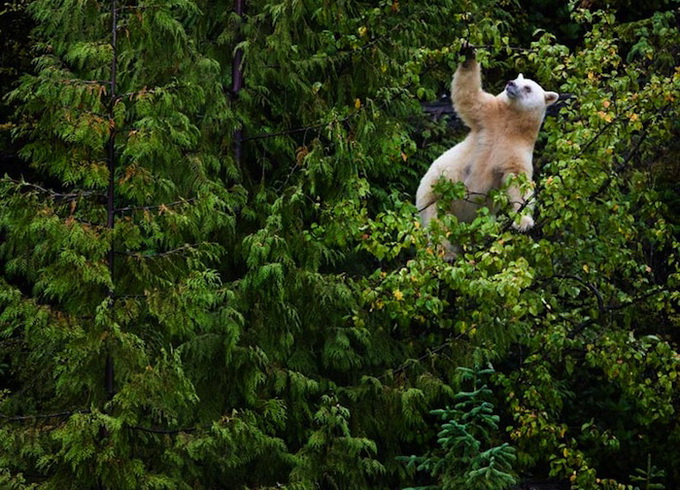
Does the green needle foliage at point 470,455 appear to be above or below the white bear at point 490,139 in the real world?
below

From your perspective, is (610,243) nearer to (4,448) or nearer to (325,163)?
(325,163)

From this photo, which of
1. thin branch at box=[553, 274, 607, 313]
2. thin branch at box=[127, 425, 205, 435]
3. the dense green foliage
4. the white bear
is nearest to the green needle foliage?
the dense green foliage

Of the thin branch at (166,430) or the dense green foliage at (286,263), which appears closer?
the dense green foliage at (286,263)

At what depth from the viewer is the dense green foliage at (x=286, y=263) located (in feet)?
16.6

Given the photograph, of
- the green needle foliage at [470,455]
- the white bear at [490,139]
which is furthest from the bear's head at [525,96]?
the green needle foliage at [470,455]

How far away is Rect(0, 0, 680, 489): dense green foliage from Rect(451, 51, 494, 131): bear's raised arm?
20cm

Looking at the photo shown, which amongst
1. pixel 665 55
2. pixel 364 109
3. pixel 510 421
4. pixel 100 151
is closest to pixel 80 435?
pixel 100 151

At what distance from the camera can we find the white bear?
6.54m

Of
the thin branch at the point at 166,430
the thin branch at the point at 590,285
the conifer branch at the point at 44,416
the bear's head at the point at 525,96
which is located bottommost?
the thin branch at the point at 590,285

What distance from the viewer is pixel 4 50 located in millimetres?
10070

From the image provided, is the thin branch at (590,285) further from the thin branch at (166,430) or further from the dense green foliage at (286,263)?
the thin branch at (166,430)

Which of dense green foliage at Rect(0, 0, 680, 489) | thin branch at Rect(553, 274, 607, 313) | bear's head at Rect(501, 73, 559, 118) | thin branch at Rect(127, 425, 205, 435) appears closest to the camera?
dense green foliage at Rect(0, 0, 680, 489)

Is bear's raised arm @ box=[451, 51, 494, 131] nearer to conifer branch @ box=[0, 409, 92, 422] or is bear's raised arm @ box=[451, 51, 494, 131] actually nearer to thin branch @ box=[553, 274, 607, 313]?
thin branch @ box=[553, 274, 607, 313]

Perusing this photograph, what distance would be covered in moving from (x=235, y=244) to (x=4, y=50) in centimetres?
426
